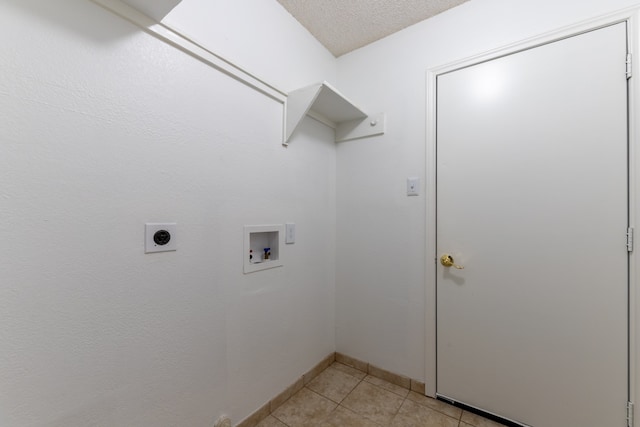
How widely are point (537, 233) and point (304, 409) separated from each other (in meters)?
1.68

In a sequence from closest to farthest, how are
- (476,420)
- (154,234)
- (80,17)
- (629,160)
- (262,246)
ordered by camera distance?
(80,17) < (154,234) < (629,160) < (476,420) < (262,246)

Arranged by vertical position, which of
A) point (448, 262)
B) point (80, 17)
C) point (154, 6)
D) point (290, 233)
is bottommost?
point (448, 262)

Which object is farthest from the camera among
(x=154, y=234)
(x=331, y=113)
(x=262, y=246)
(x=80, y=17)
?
(x=331, y=113)

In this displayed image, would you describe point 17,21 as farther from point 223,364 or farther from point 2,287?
point 223,364

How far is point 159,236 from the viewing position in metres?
1.07

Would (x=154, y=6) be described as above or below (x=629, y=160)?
above

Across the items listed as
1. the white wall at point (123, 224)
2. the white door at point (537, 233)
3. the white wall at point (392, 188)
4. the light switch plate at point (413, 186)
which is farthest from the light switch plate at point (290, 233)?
the white door at point (537, 233)

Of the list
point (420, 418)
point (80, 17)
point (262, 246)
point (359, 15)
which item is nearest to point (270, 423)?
point (420, 418)

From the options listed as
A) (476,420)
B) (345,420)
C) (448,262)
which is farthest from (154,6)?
(476,420)

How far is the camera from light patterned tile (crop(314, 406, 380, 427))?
1.47m

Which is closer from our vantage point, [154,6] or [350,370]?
[154,6]

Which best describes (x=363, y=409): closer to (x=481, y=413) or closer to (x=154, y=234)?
(x=481, y=413)

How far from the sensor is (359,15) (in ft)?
5.62

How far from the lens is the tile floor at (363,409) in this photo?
1.49 m
